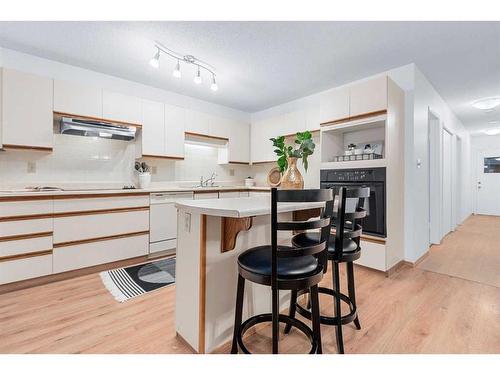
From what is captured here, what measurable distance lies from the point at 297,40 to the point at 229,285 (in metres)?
2.32

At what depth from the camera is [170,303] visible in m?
1.95

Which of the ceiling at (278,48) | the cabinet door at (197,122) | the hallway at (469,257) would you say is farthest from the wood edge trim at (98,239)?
the hallway at (469,257)

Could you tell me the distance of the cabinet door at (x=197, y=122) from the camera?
12.5 feet

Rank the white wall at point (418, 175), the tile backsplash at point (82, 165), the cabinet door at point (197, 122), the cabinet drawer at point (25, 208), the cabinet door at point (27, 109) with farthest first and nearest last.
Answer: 1. the cabinet door at point (197, 122)
2. the white wall at point (418, 175)
3. the tile backsplash at point (82, 165)
4. the cabinet door at point (27, 109)
5. the cabinet drawer at point (25, 208)

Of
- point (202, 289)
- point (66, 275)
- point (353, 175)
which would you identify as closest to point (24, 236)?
point (66, 275)

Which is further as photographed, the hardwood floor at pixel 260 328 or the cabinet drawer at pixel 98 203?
the cabinet drawer at pixel 98 203

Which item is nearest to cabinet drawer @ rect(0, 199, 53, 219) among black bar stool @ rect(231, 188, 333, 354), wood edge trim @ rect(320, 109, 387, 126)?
black bar stool @ rect(231, 188, 333, 354)

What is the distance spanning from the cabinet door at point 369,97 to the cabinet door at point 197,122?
227cm

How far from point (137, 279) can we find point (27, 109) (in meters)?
2.12

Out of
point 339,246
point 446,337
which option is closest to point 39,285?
point 339,246

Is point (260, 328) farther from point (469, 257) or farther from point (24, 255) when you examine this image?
point (469, 257)

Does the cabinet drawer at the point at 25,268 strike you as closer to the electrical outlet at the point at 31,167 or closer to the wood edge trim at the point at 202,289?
the electrical outlet at the point at 31,167

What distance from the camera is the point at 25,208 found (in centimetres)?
221
